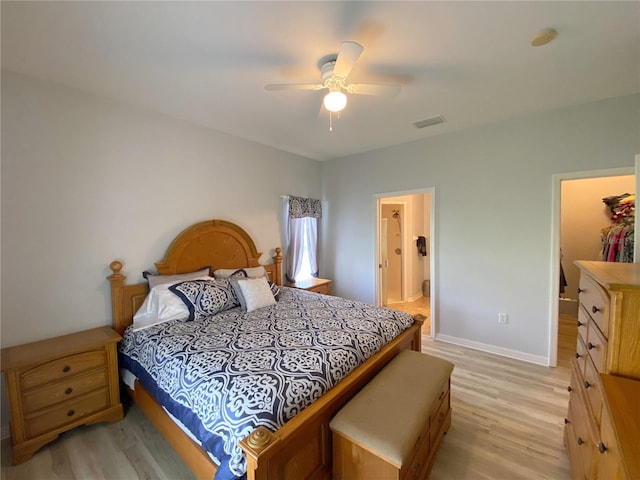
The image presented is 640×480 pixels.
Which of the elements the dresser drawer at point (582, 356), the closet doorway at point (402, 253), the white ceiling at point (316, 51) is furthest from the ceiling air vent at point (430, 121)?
the dresser drawer at point (582, 356)

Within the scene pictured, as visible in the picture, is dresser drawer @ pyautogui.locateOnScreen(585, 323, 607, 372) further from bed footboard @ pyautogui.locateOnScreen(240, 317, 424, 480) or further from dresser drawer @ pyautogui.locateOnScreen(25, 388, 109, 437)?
dresser drawer @ pyautogui.locateOnScreen(25, 388, 109, 437)

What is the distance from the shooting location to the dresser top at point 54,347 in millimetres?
1736

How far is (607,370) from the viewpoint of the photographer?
1096 mm

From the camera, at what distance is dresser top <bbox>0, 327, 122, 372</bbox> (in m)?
1.74

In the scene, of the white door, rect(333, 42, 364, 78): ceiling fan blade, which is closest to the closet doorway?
the white door

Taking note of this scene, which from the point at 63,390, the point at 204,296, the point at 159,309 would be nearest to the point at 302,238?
the point at 204,296

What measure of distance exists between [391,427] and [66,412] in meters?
2.24

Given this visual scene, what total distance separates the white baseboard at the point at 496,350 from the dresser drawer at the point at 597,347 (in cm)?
187

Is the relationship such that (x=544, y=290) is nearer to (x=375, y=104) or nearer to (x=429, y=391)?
(x=429, y=391)

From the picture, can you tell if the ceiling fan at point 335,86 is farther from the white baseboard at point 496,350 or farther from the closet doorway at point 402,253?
the closet doorway at point 402,253

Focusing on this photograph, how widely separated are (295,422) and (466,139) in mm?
3442

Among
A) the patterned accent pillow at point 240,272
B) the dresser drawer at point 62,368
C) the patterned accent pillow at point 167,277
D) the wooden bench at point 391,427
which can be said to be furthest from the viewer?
the patterned accent pillow at point 240,272

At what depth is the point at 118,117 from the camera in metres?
2.43

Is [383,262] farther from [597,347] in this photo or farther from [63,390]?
[63,390]
